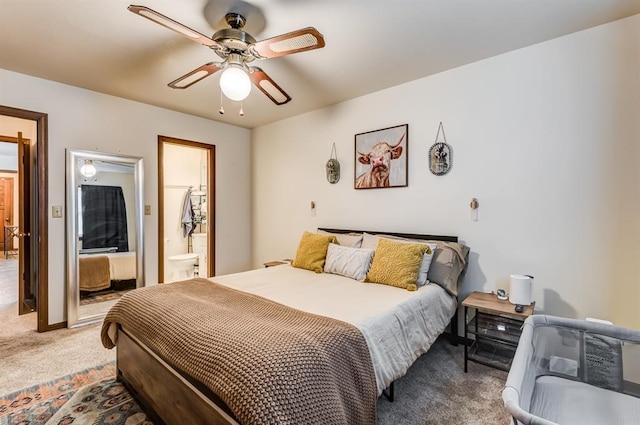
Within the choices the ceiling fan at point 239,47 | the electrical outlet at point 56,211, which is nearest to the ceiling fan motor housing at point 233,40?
the ceiling fan at point 239,47

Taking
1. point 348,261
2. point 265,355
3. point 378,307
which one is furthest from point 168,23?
point 348,261

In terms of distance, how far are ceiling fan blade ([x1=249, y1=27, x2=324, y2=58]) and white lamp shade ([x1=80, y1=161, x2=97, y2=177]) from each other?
2.56 meters

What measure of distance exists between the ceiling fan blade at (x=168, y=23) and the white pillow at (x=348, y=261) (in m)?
2.02

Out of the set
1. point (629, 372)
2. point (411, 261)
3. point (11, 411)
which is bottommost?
point (11, 411)

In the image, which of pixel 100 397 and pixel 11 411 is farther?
pixel 100 397

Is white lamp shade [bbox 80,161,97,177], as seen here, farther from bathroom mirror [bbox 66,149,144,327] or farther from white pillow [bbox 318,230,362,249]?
white pillow [bbox 318,230,362,249]

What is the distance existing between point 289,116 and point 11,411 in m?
3.88

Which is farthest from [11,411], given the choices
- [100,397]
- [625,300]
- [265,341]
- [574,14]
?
[574,14]

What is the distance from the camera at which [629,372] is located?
4.94ft

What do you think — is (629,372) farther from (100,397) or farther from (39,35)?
(39,35)

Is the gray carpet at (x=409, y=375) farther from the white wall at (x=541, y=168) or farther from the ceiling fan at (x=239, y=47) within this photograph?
the ceiling fan at (x=239, y=47)

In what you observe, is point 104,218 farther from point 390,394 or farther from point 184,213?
point 390,394

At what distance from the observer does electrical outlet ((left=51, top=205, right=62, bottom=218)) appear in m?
3.13

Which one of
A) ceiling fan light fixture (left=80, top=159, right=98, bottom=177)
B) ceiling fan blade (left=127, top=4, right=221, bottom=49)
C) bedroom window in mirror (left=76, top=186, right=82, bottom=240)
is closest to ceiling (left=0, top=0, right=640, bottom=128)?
ceiling fan blade (left=127, top=4, right=221, bottom=49)
